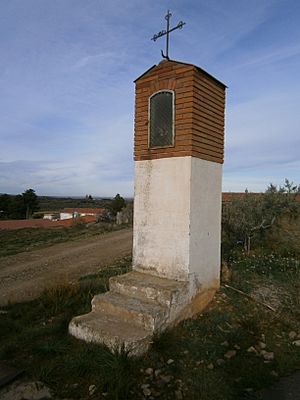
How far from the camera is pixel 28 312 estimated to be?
5242 mm

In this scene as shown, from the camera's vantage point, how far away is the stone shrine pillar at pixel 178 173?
461cm

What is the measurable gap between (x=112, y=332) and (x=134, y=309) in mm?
435

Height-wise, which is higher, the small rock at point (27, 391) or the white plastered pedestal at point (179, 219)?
the white plastered pedestal at point (179, 219)

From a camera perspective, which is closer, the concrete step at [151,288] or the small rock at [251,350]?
the small rock at [251,350]

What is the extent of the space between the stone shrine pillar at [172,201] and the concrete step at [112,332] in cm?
3

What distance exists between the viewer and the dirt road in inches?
277

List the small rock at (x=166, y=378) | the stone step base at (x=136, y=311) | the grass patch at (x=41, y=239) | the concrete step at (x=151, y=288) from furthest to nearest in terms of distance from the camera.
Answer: the grass patch at (x=41, y=239), the concrete step at (x=151, y=288), the stone step base at (x=136, y=311), the small rock at (x=166, y=378)

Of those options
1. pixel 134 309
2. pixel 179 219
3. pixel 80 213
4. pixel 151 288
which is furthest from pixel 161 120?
pixel 80 213

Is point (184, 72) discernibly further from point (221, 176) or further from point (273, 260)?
point (273, 260)

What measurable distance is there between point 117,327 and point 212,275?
1950 millimetres

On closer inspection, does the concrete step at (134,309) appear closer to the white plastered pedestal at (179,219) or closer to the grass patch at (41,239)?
Result: the white plastered pedestal at (179,219)

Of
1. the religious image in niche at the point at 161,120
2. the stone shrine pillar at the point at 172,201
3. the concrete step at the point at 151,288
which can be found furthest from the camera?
the religious image in niche at the point at 161,120

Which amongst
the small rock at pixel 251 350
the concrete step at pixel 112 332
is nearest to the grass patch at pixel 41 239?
the concrete step at pixel 112 332

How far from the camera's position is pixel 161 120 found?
4957mm
